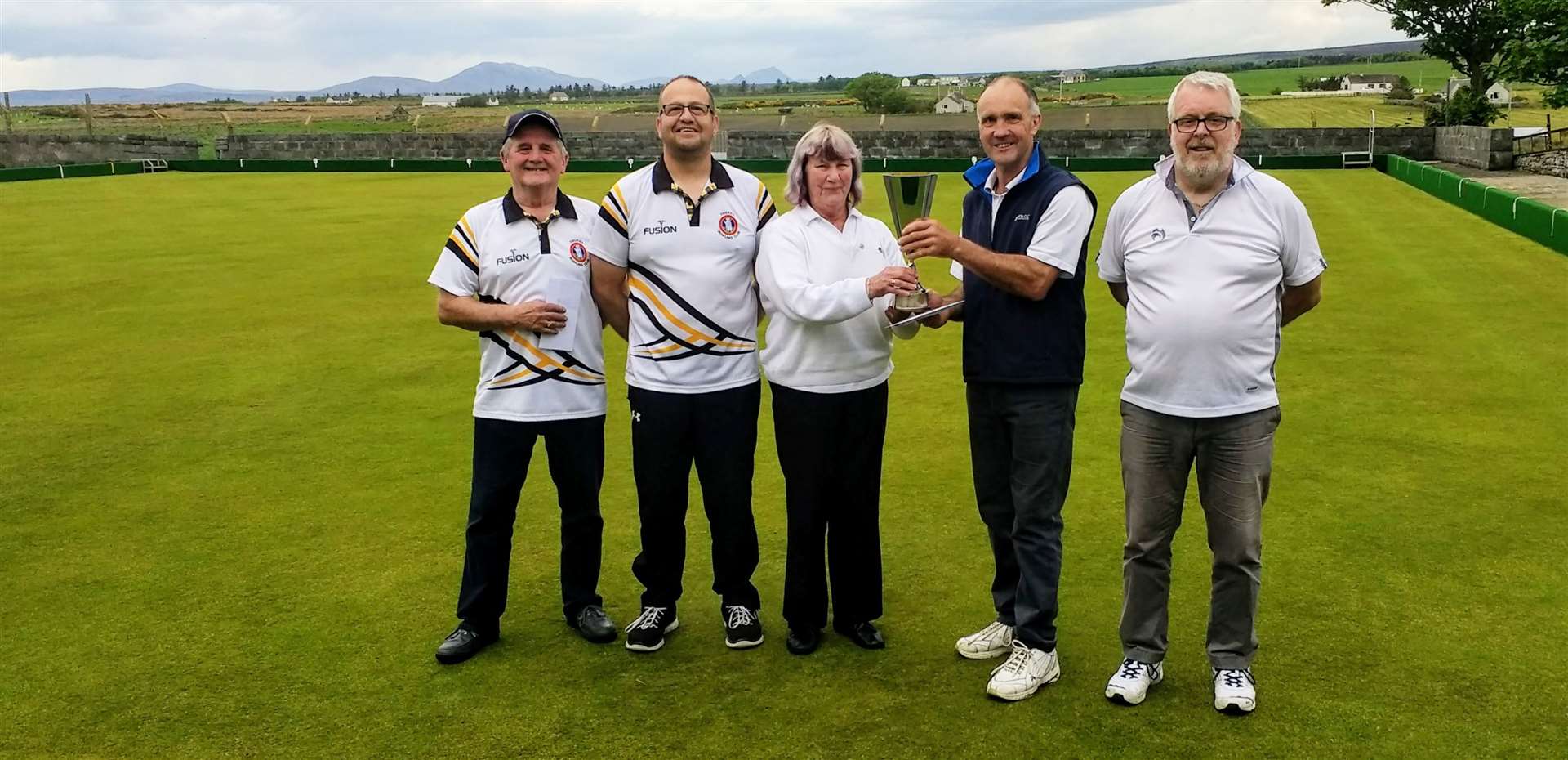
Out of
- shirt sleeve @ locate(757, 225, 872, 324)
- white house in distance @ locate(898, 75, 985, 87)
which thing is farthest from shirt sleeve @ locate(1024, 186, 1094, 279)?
white house in distance @ locate(898, 75, 985, 87)

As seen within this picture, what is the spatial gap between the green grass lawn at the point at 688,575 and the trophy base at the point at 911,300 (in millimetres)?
1162

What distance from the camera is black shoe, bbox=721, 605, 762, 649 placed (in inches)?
153

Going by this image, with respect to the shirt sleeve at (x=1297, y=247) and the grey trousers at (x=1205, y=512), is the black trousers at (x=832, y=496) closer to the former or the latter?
the grey trousers at (x=1205, y=512)

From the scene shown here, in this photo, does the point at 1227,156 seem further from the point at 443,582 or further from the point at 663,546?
the point at 443,582

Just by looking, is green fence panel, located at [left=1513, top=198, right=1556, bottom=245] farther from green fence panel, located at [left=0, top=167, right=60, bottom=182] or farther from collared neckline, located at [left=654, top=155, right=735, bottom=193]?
green fence panel, located at [left=0, top=167, right=60, bottom=182]

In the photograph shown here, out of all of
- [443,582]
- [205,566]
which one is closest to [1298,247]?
[443,582]

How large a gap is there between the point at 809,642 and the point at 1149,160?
2682 cm

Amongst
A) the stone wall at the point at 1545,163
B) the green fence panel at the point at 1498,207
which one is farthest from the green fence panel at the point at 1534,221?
the stone wall at the point at 1545,163

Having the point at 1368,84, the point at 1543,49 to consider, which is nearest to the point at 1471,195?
the point at 1543,49

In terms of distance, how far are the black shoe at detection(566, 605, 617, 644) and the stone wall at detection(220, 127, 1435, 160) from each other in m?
27.2

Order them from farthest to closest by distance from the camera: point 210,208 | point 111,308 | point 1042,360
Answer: point 210,208, point 111,308, point 1042,360

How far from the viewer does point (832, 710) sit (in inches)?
136

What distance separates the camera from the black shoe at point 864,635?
152 inches

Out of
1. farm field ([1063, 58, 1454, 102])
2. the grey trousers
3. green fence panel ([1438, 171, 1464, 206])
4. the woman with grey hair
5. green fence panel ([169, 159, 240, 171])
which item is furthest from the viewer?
farm field ([1063, 58, 1454, 102])
